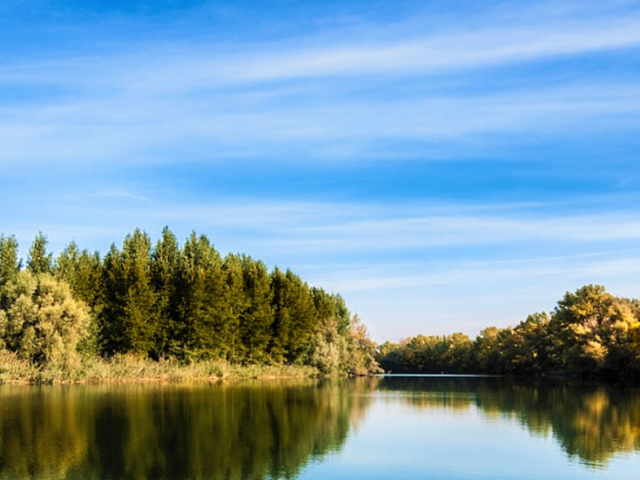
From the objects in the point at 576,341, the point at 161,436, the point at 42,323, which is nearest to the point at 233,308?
the point at 42,323

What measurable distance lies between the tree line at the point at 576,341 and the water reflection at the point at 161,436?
59.5 m

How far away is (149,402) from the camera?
142 ft

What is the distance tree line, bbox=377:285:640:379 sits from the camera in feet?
305

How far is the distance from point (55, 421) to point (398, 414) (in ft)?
64.6

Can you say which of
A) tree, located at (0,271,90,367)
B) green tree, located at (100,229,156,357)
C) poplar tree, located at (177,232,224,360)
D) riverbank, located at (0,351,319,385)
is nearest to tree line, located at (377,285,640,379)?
riverbank, located at (0,351,319,385)

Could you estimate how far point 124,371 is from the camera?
235 ft

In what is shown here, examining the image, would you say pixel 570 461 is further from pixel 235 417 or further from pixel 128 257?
pixel 128 257

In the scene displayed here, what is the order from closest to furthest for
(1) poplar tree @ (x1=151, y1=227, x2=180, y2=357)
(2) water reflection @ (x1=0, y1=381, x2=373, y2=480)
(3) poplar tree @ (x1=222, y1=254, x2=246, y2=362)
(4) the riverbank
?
(2) water reflection @ (x1=0, y1=381, x2=373, y2=480)
(4) the riverbank
(1) poplar tree @ (x1=151, y1=227, x2=180, y2=357)
(3) poplar tree @ (x1=222, y1=254, x2=246, y2=362)

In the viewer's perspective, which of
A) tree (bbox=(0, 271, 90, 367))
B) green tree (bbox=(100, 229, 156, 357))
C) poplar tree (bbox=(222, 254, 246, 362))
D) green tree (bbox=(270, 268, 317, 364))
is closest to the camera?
tree (bbox=(0, 271, 90, 367))

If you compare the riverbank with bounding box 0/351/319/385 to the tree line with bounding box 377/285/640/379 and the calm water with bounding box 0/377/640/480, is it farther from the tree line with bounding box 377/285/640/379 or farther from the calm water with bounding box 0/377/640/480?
the tree line with bounding box 377/285/640/379

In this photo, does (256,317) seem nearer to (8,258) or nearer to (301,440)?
(8,258)

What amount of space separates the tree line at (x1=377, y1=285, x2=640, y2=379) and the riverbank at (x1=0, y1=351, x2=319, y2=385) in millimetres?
43003

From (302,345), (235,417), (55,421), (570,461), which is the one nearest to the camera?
(570,461)

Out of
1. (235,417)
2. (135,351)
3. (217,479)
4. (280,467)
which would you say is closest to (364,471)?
(280,467)
